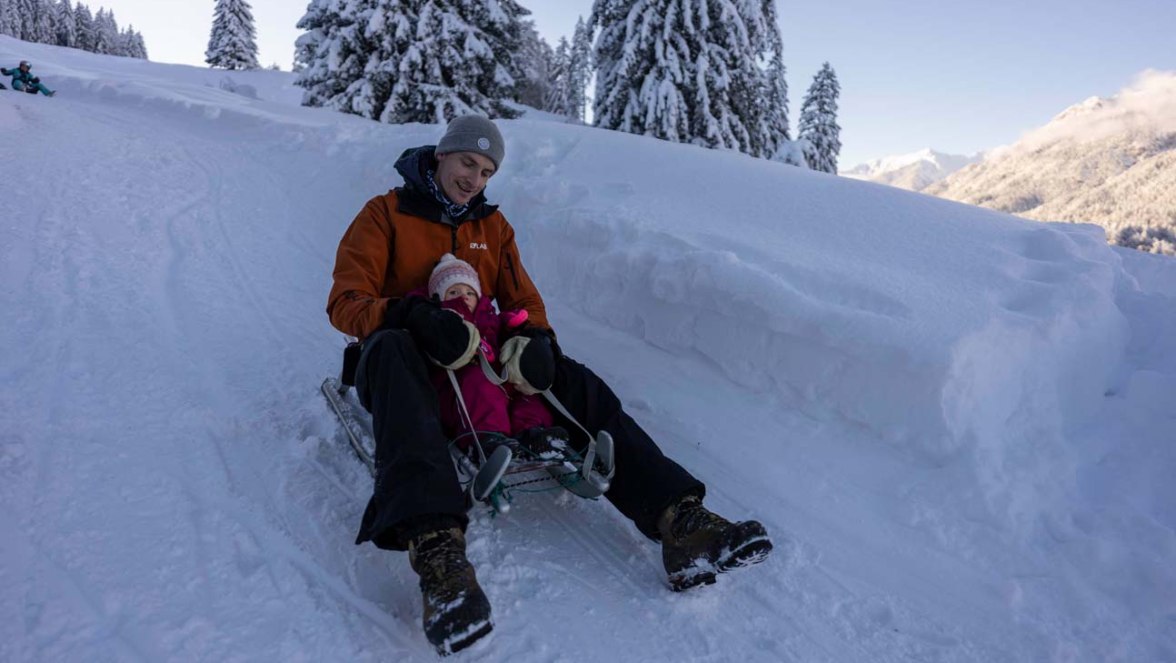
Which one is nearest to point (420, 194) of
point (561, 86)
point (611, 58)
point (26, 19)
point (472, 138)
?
point (472, 138)

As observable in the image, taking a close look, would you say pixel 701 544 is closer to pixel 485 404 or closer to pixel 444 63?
pixel 485 404

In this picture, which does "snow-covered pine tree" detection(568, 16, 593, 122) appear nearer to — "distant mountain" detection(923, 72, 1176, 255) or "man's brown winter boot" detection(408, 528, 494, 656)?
"man's brown winter boot" detection(408, 528, 494, 656)

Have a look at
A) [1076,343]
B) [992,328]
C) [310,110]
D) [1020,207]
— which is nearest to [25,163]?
[310,110]

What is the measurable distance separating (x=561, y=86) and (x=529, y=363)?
151 ft

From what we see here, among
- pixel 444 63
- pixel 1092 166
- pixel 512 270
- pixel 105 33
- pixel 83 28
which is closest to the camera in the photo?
pixel 512 270

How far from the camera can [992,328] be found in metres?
3.30

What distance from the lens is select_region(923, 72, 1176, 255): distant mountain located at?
100m

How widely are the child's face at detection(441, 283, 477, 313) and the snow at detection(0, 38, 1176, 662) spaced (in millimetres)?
848

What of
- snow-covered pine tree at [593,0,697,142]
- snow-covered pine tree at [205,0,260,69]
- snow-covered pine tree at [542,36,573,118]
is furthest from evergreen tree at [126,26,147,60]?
Result: snow-covered pine tree at [593,0,697,142]

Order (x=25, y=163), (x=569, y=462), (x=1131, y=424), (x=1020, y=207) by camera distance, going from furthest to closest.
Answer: (x=1020, y=207) < (x=25, y=163) < (x=1131, y=424) < (x=569, y=462)

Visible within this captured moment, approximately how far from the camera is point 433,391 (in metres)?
2.35

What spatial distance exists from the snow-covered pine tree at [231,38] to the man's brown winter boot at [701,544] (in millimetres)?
40950

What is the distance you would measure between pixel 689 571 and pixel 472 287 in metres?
1.49

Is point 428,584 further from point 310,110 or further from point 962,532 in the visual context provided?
point 310,110
